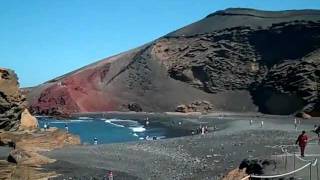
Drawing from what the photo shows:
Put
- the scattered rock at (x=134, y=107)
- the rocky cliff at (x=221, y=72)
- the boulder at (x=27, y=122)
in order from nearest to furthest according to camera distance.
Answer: the boulder at (x=27, y=122)
the rocky cliff at (x=221, y=72)
the scattered rock at (x=134, y=107)

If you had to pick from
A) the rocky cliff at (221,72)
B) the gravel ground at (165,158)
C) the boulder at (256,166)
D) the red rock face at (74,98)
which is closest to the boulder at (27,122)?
the gravel ground at (165,158)

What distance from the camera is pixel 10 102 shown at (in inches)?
1326

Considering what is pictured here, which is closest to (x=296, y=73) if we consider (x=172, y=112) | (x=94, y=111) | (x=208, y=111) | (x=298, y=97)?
(x=298, y=97)

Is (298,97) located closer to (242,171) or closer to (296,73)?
(296,73)

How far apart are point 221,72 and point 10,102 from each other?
223ft

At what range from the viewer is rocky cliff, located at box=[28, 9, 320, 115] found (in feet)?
266

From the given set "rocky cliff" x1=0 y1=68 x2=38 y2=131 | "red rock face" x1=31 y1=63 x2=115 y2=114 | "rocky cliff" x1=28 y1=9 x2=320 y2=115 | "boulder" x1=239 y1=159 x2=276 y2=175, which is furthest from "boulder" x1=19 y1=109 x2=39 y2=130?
"red rock face" x1=31 y1=63 x2=115 y2=114

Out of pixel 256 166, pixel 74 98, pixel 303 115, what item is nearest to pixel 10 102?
pixel 256 166

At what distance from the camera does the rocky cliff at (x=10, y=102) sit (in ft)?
110

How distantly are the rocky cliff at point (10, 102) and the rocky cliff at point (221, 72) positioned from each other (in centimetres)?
4641

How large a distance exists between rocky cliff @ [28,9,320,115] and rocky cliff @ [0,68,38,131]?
4641cm

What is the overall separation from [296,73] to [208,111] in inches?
758

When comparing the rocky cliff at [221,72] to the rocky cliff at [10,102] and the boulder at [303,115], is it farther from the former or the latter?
the rocky cliff at [10,102]

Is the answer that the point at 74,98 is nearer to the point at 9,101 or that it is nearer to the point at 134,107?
the point at 134,107
